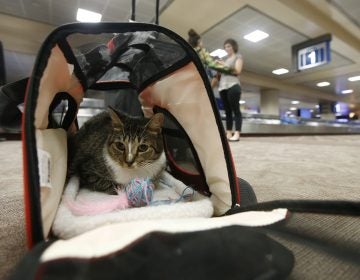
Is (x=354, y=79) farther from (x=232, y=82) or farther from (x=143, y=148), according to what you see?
(x=143, y=148)

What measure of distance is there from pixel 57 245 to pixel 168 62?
1.99 feet

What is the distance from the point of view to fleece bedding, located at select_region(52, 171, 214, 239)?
53 centimetres

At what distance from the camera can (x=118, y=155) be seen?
2.94 ft


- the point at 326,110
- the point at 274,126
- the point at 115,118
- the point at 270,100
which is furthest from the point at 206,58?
the point at 326,110

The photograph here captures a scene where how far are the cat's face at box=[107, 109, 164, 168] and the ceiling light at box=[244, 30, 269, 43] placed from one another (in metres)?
5.55

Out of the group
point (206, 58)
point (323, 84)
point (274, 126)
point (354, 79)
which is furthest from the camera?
point (323, 84)

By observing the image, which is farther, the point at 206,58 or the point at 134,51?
the point at 206,58

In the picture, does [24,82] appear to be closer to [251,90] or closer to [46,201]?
[46,201]

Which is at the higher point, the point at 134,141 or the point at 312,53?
the point at 312,53

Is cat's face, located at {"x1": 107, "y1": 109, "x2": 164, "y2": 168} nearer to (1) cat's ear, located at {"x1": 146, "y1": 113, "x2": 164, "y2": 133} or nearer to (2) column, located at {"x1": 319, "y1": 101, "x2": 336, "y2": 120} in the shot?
(1) cat's ear, located at {"x1": 146, "y1": 113, "x2": 164, "y2": 133}

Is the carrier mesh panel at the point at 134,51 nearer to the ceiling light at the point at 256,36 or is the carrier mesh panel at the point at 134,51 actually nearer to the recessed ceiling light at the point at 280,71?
the ceiling light at the point at 256,36

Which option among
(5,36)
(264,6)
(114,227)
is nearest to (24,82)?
(114,227)

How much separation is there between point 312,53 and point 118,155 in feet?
21.6

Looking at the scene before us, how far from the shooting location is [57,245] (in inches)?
13.6
